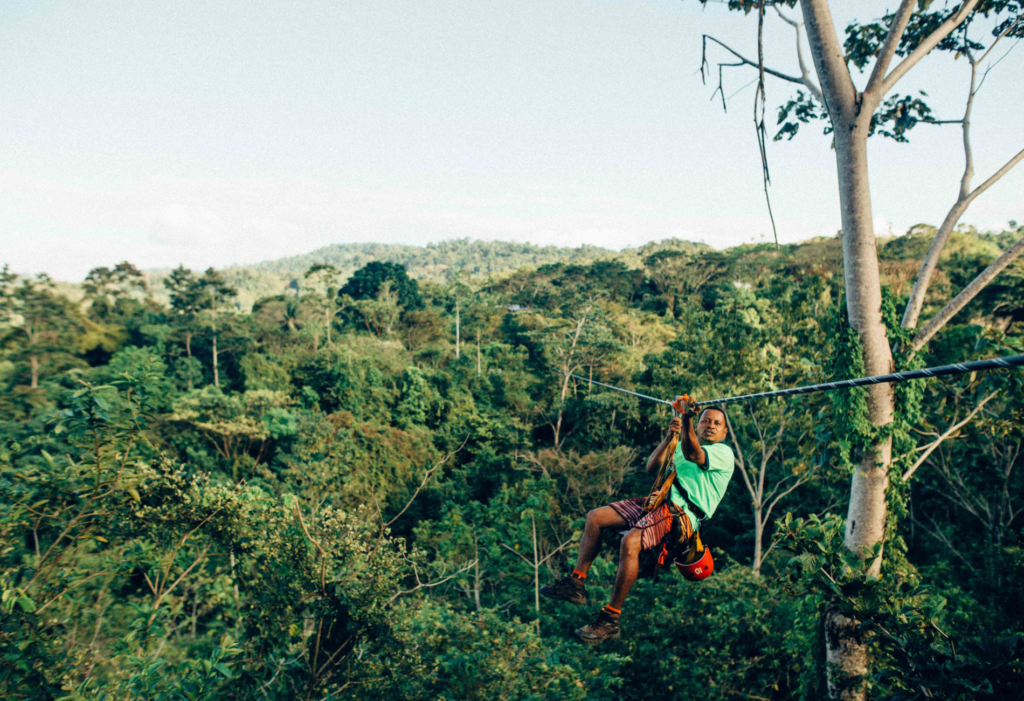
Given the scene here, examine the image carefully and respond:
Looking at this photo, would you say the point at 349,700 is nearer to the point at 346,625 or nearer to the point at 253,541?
the point at 346,625

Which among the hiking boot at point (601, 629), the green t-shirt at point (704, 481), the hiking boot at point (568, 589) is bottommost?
the hiking boot at point (601, 629)

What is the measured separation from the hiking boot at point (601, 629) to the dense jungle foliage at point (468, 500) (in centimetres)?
137

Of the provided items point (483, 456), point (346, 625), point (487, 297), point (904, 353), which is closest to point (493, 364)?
point (483, 456)

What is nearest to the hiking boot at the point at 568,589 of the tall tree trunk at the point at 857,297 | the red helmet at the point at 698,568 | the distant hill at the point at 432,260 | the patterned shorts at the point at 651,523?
the patterned shorts at the point at 651,523

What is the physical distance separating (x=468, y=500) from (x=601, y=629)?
18468 mm

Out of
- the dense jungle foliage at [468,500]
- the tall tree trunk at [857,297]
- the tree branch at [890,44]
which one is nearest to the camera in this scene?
the tree branch at [890,44]

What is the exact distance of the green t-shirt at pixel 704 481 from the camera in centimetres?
300

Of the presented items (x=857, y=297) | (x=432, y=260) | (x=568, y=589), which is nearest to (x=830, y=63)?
(x=857, y=297)

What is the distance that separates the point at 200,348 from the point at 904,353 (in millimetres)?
36015

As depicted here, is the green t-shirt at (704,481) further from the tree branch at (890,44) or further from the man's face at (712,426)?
the tree branch at (890,44)

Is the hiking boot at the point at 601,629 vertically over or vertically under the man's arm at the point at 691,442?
under

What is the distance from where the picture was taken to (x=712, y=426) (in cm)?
319

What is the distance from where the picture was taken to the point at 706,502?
9.88 ft

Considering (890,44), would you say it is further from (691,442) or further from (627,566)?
(627,566)
